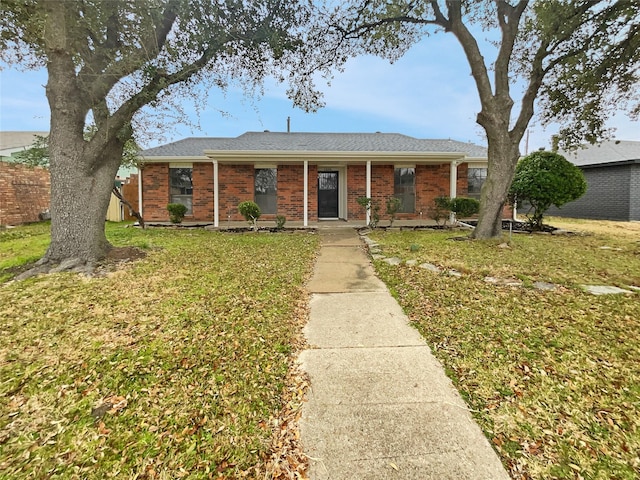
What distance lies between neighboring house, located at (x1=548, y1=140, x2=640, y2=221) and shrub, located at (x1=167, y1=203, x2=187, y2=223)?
1519cm

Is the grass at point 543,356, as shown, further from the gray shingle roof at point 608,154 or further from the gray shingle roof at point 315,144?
the gray shingle roof at point 608,154

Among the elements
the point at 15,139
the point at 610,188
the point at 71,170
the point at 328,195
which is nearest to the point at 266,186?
the point at 328,195

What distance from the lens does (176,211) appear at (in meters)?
12.2

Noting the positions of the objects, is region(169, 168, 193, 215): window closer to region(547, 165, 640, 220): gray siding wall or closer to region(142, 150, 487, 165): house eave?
region(142, 150, 487, 165): house eave

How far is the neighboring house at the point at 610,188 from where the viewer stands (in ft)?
47.2

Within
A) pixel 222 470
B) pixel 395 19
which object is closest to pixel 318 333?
pixel 222 470

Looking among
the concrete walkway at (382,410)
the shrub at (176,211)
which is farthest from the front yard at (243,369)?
the shrub at (176,211)

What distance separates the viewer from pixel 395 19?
8.29 metres

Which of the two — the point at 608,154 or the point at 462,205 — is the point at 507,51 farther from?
the point at 608,154

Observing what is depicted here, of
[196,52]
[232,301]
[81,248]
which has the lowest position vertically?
[232,301]

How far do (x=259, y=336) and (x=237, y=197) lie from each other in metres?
10.3

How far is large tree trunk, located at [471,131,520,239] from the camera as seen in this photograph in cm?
809

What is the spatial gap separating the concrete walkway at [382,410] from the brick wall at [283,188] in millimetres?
9547

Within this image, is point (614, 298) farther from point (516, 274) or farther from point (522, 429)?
point (522, 429)
